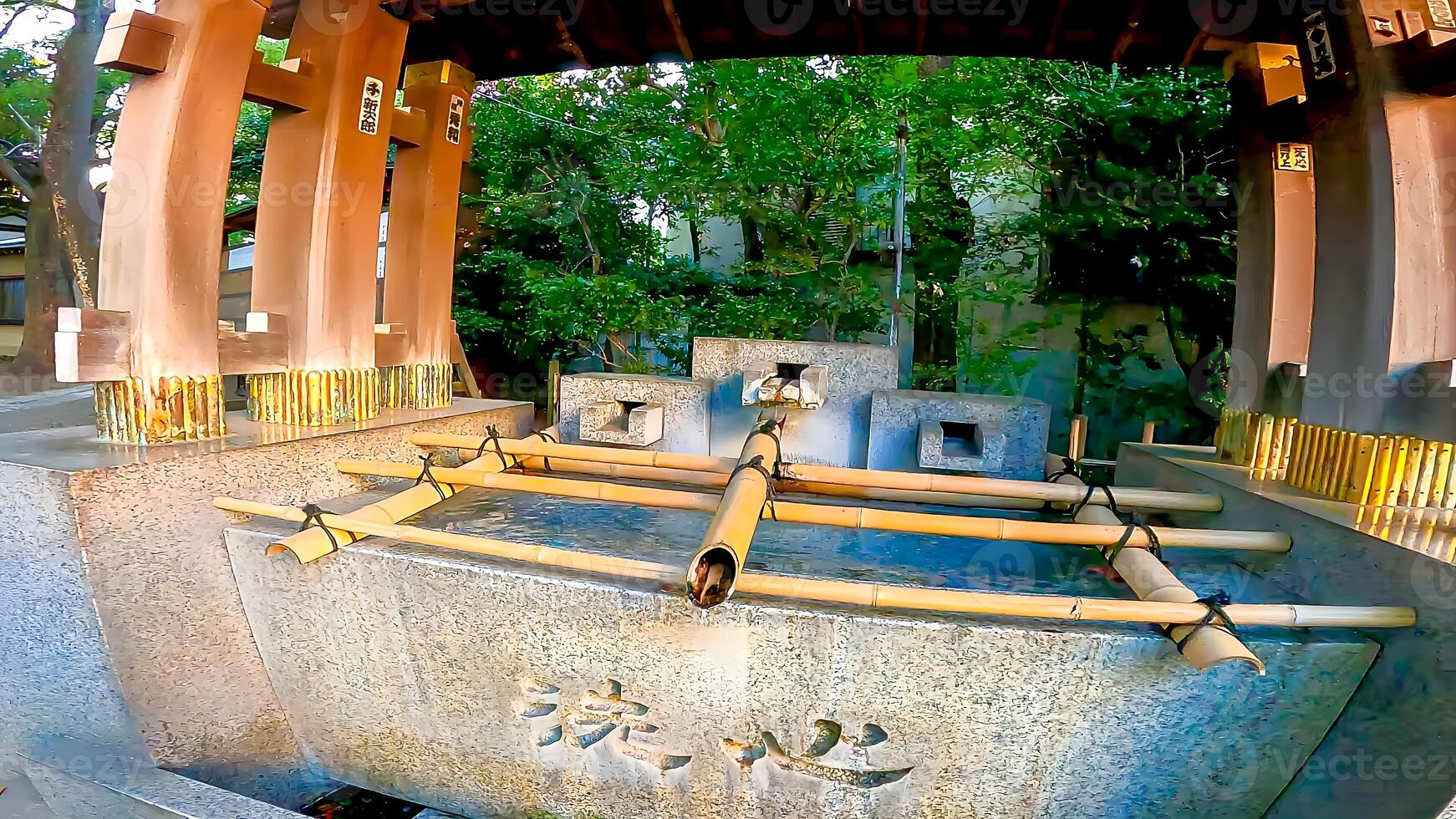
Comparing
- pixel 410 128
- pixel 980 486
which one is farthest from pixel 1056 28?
pixel 410 128

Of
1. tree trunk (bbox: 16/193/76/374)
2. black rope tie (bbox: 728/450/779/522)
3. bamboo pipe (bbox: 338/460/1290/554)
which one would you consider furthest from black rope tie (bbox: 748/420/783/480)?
tree trunk (bbox: 16/193/76/374)

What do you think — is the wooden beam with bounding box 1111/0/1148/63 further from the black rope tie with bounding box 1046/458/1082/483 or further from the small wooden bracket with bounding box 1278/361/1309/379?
the black rope tie with bounding box 1046/458/1082/483

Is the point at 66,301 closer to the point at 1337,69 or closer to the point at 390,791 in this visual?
the point at 390,791

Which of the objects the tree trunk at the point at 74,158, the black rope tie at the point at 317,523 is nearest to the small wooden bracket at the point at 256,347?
the black rope tie at the point at 317,523

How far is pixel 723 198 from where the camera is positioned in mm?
9055

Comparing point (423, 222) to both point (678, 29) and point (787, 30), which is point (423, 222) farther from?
point (787, 30)

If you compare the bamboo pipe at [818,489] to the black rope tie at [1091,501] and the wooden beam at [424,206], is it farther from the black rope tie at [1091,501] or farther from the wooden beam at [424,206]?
the wooden beam at [424,206]

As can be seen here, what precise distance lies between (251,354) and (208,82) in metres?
1.42

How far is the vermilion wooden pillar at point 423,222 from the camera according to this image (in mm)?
5160

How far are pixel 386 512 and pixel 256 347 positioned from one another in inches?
63.2

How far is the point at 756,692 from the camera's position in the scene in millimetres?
2607

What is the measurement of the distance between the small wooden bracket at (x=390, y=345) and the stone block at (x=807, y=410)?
6.91 feet

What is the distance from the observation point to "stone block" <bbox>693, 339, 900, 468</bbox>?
464cm

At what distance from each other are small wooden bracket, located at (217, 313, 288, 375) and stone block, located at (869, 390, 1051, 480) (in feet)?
12.0
